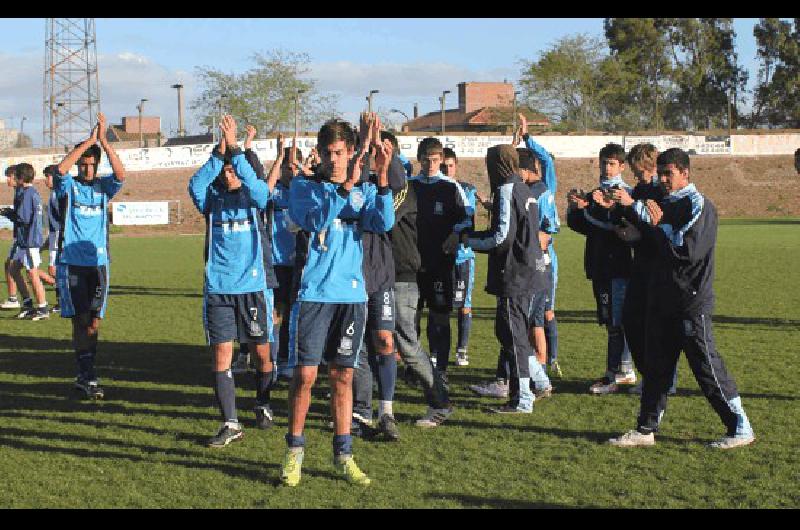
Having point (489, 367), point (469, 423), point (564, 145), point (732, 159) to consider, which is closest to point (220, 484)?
point (469, 423)

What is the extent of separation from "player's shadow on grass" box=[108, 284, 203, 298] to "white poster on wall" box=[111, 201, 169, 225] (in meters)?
26.8

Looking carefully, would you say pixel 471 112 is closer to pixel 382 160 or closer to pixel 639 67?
pixel 639 67

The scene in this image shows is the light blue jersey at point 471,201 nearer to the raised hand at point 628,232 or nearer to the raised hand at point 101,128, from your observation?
the raised hand at point 628,232

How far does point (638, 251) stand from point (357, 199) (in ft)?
8.37

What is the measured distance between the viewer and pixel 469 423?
7.68m

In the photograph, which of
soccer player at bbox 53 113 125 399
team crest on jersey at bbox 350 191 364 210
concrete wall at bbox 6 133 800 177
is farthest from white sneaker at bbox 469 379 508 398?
concrete wall at bbox 6 133 800 177

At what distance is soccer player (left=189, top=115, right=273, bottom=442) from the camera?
712cm

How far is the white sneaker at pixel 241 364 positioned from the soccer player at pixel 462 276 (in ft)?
7.25

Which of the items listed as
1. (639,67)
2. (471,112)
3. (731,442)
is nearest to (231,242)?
(731,442)

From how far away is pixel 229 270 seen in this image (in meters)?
7.27

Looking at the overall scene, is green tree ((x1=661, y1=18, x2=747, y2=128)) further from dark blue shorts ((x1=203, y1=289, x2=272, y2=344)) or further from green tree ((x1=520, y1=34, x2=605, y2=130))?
dark blue shorts ((x1=203, y1=289, x2=272, y2=344))

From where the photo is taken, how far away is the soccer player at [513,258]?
774 centimetres

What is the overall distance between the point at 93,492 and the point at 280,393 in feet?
10.3
